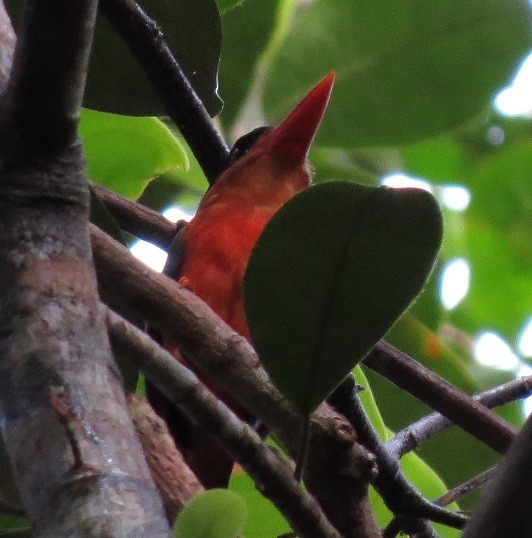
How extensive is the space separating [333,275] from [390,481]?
A: 7.6 inches

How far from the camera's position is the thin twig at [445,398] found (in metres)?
1.06

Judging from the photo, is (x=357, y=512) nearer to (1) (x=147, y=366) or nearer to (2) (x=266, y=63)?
(1) (x=147, y=366)

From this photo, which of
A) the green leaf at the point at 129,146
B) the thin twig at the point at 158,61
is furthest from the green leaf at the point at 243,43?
the thin twig at the point at 158,61

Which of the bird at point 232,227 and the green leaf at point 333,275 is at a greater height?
the bird at point 232,227

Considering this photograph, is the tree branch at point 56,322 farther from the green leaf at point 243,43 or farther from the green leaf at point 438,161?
the green leaf at point 438,161

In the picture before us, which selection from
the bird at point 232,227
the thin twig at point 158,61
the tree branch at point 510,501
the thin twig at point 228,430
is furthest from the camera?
the bird at point 232,227

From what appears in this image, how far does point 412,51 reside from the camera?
1.96m

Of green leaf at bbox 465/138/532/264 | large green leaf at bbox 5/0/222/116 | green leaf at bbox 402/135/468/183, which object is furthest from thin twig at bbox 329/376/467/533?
green leaf at bbox 402/135/468/183

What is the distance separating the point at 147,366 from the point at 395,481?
267 millimetres

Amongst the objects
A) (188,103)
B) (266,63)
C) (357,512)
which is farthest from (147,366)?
(266,63)

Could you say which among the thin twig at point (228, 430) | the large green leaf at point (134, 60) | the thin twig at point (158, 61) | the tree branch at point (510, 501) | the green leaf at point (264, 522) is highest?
the large green leaf at point (134, 60)

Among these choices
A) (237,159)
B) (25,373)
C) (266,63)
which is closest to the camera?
(25,373)

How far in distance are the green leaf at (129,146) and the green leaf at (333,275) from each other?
2.30 ft

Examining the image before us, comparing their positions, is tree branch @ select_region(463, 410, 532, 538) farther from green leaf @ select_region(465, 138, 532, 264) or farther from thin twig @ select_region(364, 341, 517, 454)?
green leaf @ select_region(465, 138, 532, 264)
